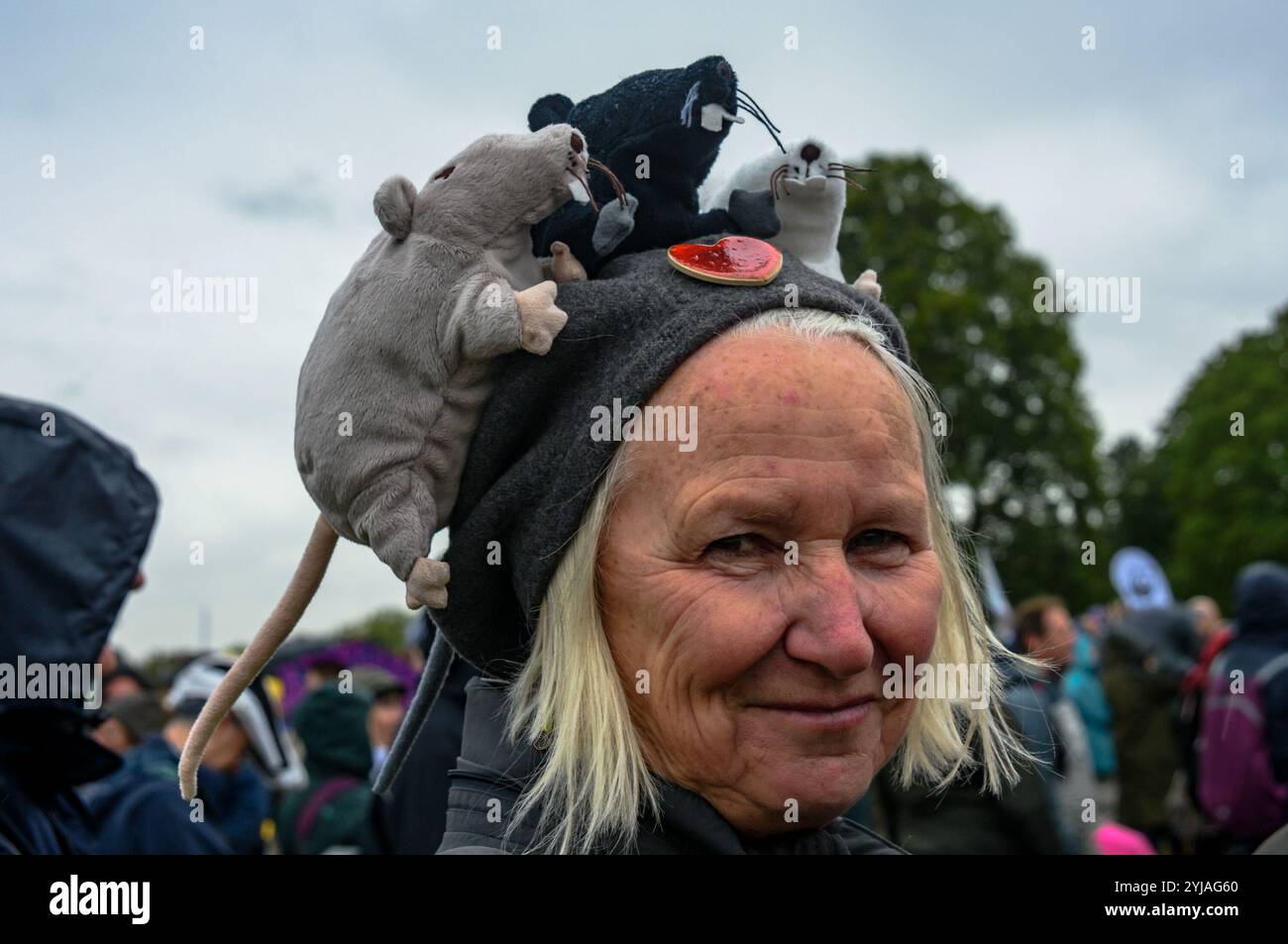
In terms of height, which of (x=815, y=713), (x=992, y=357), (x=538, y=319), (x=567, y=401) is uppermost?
(x=992, y=357)

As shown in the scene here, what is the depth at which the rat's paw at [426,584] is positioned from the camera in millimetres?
1885

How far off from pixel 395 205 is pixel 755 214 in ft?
2.09

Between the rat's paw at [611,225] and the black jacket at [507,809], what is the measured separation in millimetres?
773

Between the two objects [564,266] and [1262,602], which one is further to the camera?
[1262,602]

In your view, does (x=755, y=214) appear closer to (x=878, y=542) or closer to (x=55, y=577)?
(x=878, y=542)

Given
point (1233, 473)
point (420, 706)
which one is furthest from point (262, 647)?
point (1233, 473)

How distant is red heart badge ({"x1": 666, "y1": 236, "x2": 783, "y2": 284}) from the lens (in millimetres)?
1971

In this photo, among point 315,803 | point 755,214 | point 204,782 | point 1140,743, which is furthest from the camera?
point 1140,743

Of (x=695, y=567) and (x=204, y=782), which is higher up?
(x=695, y=567)

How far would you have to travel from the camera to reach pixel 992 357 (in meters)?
26.5

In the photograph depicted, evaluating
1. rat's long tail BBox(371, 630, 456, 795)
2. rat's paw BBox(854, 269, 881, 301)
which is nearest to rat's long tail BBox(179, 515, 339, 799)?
rat's long tail BBox(371, 630, 456, 795)
